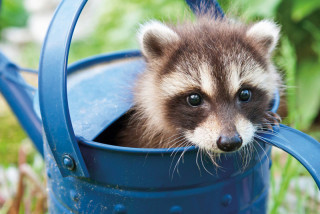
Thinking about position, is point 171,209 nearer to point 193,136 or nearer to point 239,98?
point 193,136

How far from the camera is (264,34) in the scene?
2270 millimetres

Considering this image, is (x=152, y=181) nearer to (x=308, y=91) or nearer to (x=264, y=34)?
(x=264, y=34)

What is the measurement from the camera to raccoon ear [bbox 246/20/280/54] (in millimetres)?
2248

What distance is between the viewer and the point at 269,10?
13.3 feet

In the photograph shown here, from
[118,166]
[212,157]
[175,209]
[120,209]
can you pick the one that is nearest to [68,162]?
[118,166]

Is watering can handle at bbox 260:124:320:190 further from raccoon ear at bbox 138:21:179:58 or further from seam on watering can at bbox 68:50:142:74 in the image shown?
seam on watering can at bbox 68:50:142:74

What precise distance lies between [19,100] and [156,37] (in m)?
1.07

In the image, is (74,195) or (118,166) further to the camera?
(74,195)

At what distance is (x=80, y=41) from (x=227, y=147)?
20.0 feet

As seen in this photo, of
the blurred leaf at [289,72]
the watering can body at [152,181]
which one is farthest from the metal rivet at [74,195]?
the blurred leaf at [289,72]

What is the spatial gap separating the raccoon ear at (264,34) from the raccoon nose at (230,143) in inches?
28.0

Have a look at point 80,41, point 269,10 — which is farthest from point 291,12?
point 80,41

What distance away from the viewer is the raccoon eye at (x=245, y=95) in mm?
2054

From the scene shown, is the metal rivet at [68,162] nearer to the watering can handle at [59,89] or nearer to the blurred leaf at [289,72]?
the watering can handle at [59,89]
